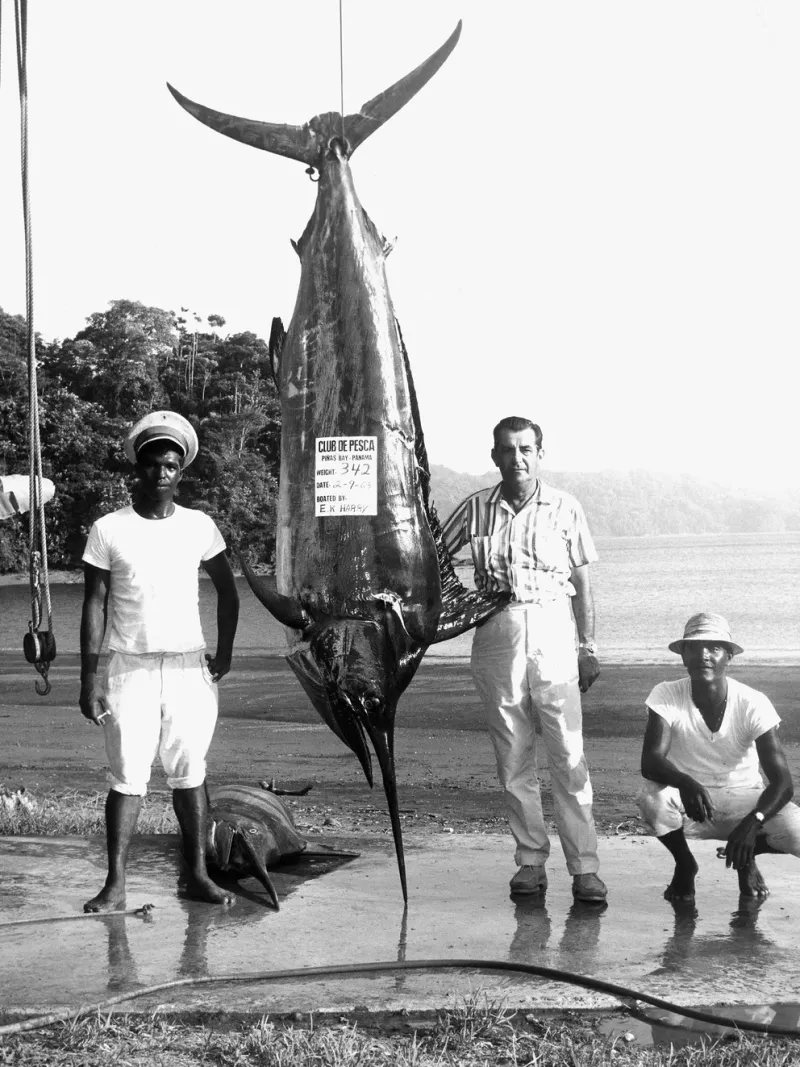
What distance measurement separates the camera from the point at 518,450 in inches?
165

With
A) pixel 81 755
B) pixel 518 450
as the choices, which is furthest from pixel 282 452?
pixel 81 755

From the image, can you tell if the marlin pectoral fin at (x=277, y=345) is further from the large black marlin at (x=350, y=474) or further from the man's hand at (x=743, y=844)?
the man's hand at (x=743, y=844)

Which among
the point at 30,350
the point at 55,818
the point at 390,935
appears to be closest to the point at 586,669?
the point at 390,935

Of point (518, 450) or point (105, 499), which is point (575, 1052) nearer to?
point (518, 450)

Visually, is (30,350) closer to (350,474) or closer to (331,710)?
(350,474)

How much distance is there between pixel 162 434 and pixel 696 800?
7.05 ft

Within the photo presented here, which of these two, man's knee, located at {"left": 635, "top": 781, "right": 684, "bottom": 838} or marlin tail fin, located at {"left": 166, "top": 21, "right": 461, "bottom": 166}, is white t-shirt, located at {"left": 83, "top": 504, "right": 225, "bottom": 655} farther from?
man's knee, located at {"left": 635, "top": 781, "right": 684, "bottom": 838}

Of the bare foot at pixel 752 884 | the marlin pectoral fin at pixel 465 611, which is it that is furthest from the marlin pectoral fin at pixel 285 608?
the bare foot at pixel 752 884

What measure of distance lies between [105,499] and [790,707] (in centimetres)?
3097

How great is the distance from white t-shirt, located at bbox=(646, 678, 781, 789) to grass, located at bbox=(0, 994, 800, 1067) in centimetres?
133

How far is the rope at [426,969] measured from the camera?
2861 mm

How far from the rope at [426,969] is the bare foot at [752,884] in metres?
0.98

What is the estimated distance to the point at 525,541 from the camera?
415cm

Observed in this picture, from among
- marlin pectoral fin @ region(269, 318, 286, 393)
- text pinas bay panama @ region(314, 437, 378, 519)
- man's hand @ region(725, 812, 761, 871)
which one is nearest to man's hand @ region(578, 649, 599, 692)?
man's hand @ region(725, 812, 761, 871)
